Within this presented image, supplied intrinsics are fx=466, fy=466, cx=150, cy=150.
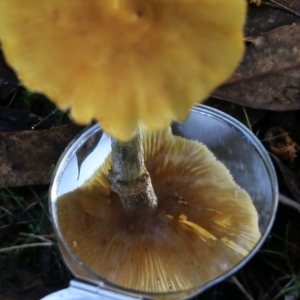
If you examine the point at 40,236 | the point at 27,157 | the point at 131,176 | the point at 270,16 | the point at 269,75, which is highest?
the point at 270,16

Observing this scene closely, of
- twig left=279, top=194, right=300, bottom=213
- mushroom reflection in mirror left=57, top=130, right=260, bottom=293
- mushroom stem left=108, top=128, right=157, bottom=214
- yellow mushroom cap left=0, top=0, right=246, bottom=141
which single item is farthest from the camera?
twig left=279, top=194, right=300, bottom=213

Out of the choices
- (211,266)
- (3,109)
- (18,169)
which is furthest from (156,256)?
(3,109)

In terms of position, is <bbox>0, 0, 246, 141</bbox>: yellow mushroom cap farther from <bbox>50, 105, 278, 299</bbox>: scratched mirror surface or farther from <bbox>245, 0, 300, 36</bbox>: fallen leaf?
<bbox>245, 0, 300, 36</bbox>: fallen leaf

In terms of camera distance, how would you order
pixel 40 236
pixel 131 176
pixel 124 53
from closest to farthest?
pixel 124 53 → pixel 131 176 → pixel 40 236

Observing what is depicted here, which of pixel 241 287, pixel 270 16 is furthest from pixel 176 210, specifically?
pixel 270 16

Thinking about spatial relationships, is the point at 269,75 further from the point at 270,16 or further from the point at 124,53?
the point at 124,53

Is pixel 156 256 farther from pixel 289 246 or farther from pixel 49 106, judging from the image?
pixel 49 106

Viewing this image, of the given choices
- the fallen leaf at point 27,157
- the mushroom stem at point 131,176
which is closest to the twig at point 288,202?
the mushroom stem at point 131,176

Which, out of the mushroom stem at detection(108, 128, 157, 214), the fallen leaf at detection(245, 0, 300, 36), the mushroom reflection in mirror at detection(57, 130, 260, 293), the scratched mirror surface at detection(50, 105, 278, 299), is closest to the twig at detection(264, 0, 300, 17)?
the fallen leaf at detection(245, 0, 300, 36)
